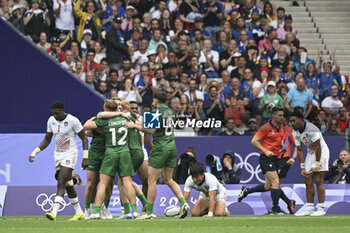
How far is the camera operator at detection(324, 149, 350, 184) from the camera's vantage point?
19.4 meters

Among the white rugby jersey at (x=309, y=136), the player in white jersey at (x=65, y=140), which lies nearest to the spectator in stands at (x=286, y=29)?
the white rugby jersey at (x=309, y=136)

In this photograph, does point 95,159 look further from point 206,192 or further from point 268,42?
point 268,42

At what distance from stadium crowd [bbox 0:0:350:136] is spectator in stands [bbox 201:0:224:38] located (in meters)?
0.03

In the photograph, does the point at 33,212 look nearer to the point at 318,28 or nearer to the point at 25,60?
the point at 25,60

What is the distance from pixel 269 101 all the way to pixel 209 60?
267cm

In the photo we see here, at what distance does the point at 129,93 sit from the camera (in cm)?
2077

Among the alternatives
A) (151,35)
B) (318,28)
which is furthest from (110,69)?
(318,28)

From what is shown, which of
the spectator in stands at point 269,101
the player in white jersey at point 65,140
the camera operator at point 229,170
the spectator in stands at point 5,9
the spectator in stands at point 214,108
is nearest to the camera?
the player in white jersey at point 65,140

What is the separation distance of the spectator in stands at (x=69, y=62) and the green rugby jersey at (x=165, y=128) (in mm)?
6700

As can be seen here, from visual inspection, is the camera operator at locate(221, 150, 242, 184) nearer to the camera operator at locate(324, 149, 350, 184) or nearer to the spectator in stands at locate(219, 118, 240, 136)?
the spectator in stands at locate(219, 118, 240, 136)

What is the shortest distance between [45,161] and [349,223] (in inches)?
344

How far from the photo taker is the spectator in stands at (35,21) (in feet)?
69.7

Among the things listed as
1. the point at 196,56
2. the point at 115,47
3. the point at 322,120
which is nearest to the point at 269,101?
the point at 322,120

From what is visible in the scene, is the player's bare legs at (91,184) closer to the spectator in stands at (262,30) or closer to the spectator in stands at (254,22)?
the spectator in stands at (262,30)
